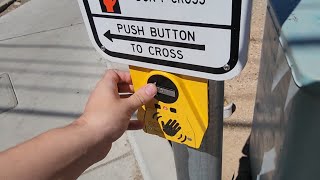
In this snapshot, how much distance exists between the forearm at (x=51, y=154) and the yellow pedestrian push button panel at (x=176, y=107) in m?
0.21

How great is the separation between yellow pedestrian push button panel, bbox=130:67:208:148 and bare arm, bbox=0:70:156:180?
41 mm

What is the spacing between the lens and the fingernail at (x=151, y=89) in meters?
1.08

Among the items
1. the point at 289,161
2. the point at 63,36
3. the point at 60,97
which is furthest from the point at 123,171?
the point at 63,36

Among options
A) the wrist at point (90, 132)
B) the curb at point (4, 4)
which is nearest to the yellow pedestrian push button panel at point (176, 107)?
the wrist at point (90, 132)

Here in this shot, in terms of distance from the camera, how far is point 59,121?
119 inches

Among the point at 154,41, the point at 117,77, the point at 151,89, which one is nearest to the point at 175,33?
the point at 154,41

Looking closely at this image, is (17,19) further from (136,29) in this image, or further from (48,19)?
(136,29)

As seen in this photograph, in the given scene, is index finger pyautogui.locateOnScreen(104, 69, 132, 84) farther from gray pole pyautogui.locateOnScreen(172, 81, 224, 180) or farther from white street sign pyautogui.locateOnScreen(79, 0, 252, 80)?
gray pole pyautogui.locateOnScreen(172, 81, 224, 180)

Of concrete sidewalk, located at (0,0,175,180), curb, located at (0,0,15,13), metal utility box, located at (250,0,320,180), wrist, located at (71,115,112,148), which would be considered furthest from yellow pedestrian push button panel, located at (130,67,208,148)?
curb, located at (0,0,15,13)

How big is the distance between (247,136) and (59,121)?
59.7 inches

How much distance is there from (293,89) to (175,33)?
0.47m

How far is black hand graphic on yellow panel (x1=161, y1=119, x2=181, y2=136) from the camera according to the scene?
3.66ft

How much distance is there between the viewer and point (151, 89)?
108 cm

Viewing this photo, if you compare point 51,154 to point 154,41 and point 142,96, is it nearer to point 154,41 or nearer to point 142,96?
point 142,96
